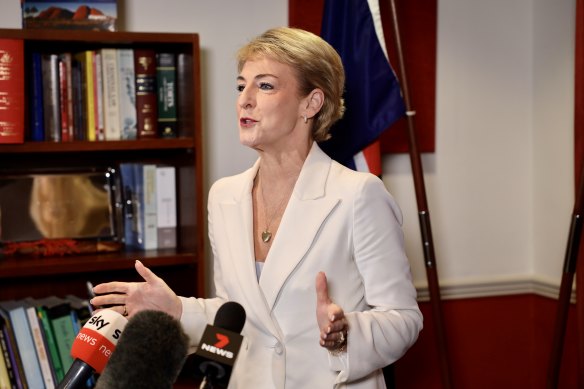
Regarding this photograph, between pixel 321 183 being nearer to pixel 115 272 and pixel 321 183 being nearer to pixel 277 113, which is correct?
pixel 277 113

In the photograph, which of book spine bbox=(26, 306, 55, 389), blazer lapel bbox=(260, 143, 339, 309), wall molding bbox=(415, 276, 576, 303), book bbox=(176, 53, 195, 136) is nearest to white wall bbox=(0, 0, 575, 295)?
wall molding bbox=(415, 276, 576, 303)

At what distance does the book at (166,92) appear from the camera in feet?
8.84

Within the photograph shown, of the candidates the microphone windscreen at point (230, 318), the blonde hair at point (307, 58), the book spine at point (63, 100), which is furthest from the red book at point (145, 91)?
the microphone windscreen at point (230, 318)

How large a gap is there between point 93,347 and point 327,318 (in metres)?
0.47

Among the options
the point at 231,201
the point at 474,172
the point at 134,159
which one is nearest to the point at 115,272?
the point at 134,159

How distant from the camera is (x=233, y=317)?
0.98 m

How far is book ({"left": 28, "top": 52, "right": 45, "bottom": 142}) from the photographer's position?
254 centimetres

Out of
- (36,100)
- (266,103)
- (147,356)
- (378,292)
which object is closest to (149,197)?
(36,100)

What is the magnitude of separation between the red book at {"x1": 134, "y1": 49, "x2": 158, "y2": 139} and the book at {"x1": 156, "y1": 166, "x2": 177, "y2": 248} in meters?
0.14

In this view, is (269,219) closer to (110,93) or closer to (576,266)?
(110,93)

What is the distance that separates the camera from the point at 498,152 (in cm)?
337

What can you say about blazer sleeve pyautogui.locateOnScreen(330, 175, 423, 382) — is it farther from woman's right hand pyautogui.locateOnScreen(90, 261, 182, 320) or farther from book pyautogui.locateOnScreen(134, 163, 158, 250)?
book pyautogui.locateOnScreen(134, 163, 158, 250)

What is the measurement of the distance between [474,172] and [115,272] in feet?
4.95

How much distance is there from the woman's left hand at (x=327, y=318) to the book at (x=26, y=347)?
1.28 meters
